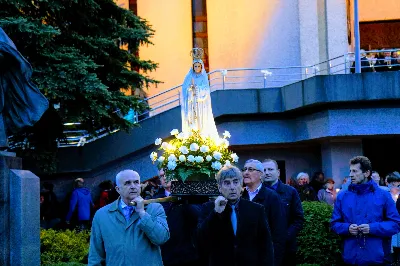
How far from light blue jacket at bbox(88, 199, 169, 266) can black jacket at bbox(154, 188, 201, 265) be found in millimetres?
2841

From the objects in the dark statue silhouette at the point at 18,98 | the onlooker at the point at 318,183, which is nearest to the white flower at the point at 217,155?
the dark statue silhouette at the point at 18,98

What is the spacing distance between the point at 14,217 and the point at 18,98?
5.26 feet

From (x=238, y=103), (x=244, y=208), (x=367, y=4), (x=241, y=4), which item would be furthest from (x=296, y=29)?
(x=244, y=208)

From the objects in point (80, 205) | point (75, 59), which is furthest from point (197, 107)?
point (80, 205)

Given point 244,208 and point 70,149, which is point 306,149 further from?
point 244,208

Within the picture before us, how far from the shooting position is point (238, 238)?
7395mm

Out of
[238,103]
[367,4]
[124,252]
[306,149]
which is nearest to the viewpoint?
[124,252]

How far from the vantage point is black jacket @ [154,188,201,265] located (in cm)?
1050

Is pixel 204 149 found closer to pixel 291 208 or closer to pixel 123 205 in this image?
pixel 291 208

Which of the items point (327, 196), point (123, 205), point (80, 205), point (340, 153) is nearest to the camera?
point (123, 205)

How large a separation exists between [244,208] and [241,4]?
22.6 metres

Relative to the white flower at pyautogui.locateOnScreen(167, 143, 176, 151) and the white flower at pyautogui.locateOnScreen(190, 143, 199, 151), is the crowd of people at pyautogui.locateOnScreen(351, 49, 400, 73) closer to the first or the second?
the white flower at pyautogui.locateOnScreen(167, 143, 176, 151)

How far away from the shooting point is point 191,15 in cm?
3131

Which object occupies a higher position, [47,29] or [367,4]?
[367,4]
